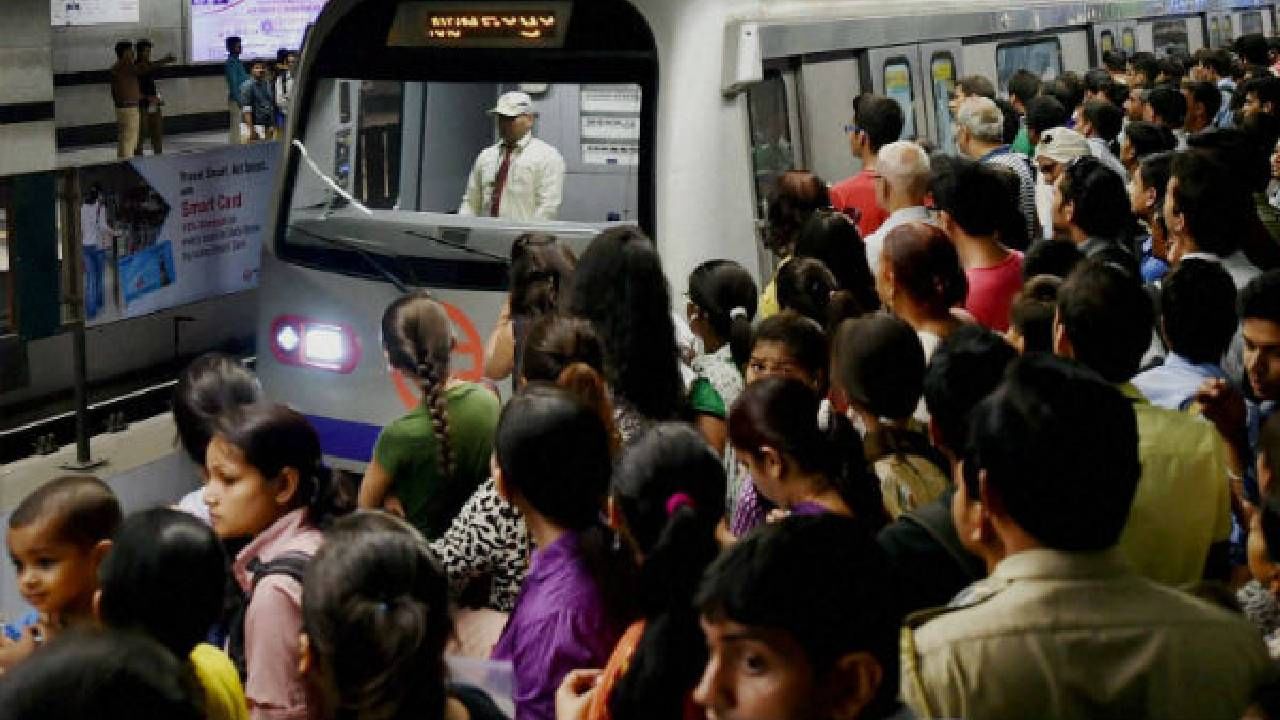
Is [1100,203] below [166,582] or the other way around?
the other way around

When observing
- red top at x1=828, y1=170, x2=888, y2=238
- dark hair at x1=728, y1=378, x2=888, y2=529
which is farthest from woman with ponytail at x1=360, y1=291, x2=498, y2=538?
red top at x1=828, y1=170, x2=888, y2=238

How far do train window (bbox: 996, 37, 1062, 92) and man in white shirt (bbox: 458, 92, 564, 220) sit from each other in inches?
256

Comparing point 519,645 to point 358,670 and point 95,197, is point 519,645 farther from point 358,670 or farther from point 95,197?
point 95,197

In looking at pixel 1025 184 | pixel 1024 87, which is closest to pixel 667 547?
pixel 1025 184

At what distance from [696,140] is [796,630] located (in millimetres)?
5089

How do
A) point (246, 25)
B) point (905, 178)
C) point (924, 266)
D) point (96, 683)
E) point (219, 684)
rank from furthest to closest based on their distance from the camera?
point (246, 25), point (905, 178), point (924, 266), point (219, 684), point (96, 683)

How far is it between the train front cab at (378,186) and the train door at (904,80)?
3.06m

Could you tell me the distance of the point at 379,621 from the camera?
2955mm

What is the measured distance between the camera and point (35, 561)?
3916 millimetres

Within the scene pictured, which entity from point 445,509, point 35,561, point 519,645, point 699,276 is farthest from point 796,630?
point 699,276

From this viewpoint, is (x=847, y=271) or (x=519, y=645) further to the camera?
(x=847, y=271)

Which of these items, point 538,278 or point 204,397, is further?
point 538,278

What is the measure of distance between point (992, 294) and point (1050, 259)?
0.54m

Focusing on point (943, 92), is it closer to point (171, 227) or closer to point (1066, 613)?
point (171, 227)
